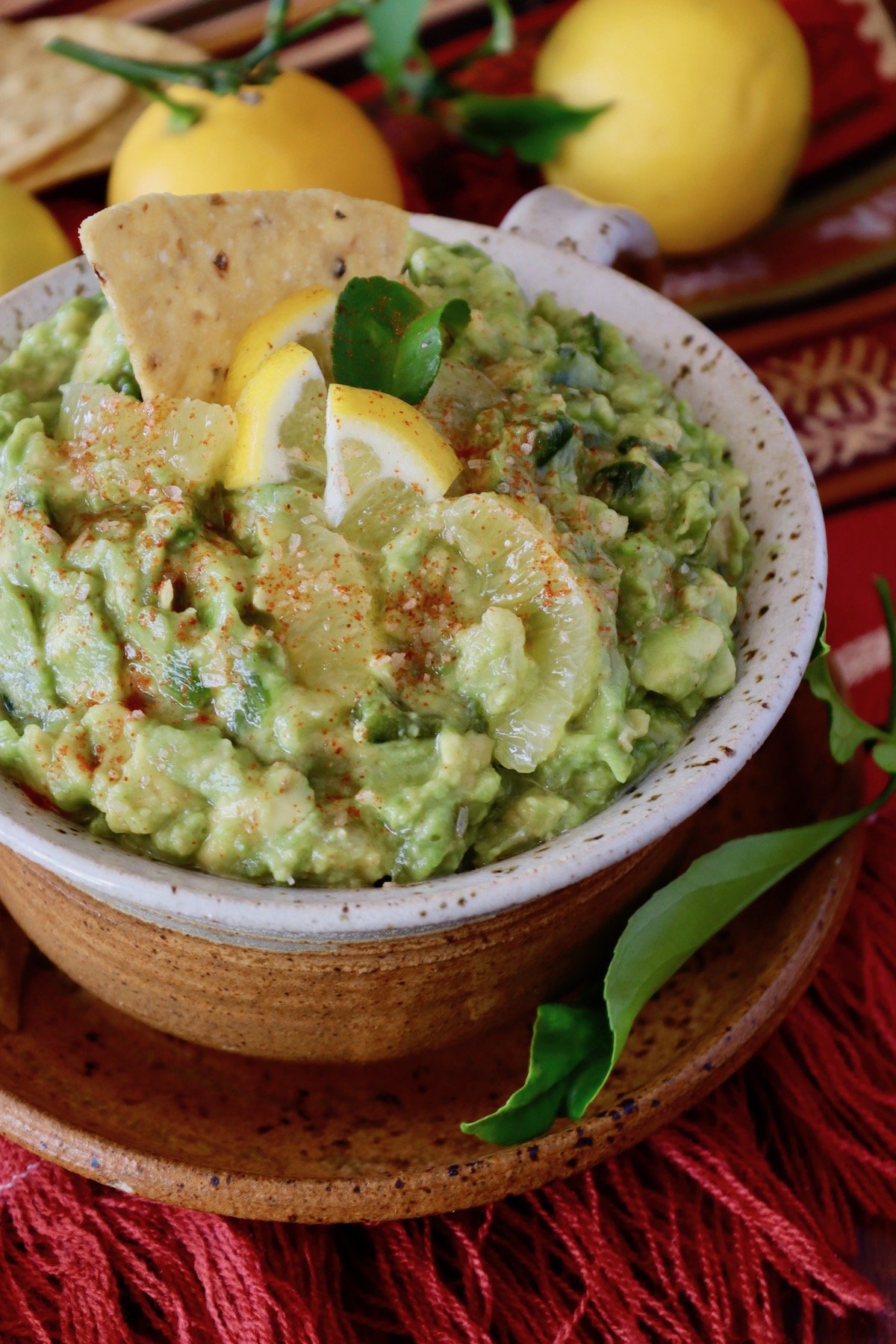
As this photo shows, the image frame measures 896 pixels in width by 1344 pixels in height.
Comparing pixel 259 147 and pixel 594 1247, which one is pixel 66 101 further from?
pixel 594 1247

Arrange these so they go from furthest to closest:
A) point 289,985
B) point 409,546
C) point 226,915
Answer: point 289,985
point 409,546
point 226,915

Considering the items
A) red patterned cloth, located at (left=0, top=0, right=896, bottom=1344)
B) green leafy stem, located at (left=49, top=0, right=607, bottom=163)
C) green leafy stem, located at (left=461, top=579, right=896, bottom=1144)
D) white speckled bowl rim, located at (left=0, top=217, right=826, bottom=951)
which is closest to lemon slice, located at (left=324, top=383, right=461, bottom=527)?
white speckled bowl rim, located at (left=0, top=217, right=826, bottom=951)

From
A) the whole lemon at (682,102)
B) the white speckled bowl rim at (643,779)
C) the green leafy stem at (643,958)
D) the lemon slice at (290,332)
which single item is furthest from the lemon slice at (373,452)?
the whole lemon at (682,102)

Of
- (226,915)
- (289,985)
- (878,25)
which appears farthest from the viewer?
(878,25)

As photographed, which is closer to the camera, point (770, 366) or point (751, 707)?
point (751, 707)

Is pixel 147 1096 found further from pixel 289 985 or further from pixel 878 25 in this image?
pixel 878 25

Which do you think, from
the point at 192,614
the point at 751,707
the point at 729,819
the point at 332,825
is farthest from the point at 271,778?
the point at 729,819

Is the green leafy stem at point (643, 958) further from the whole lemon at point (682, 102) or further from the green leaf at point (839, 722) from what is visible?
the whole lemon at point (682, 102)
